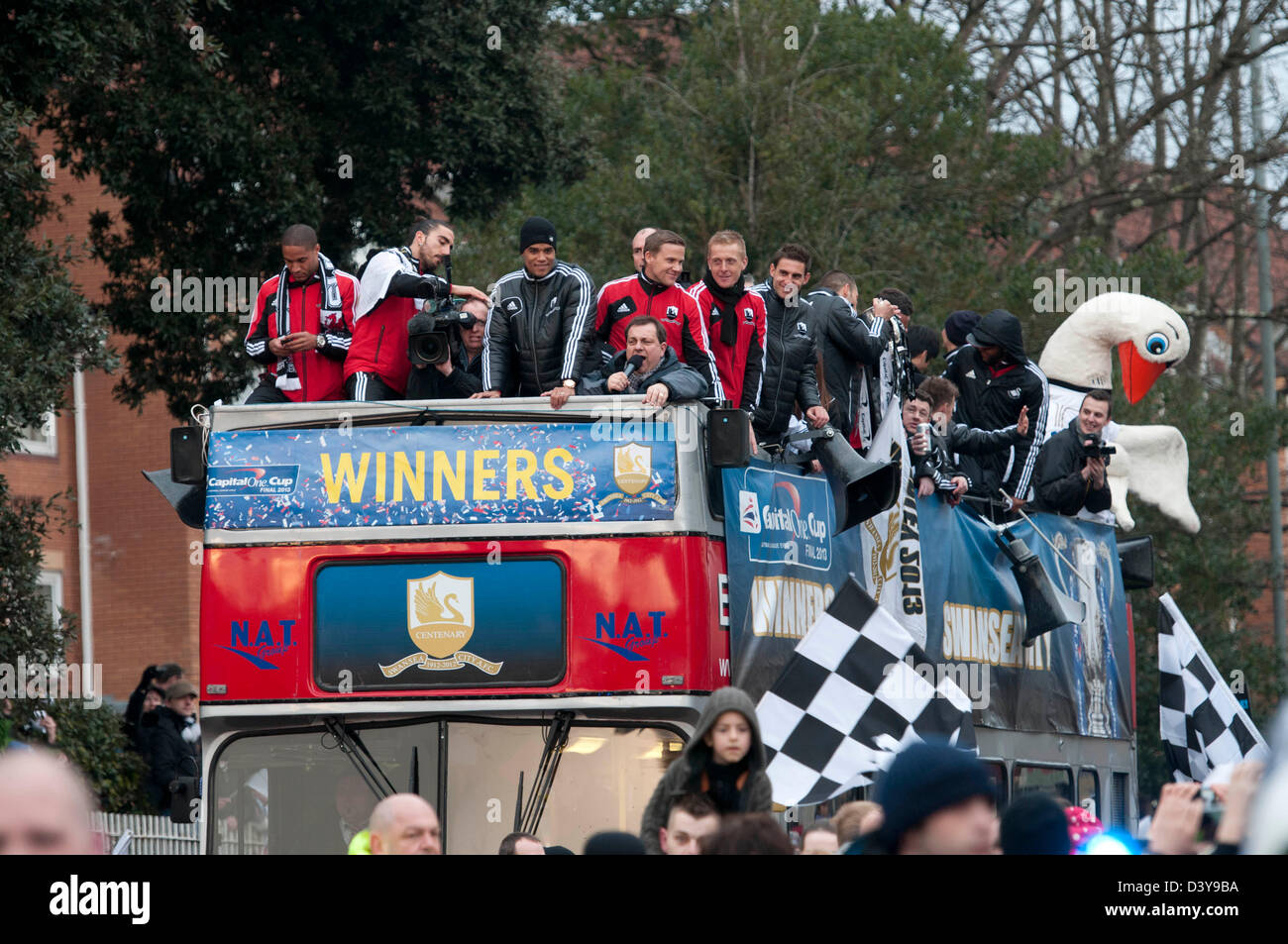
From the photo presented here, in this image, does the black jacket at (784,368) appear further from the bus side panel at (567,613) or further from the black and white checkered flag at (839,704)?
the bus side panel at (567,613)

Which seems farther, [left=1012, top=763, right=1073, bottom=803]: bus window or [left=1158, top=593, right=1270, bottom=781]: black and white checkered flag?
Answer: [left=1158, top=593, right=1270, bottom=781]: black and white checkered flag

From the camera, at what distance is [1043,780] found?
501 inches

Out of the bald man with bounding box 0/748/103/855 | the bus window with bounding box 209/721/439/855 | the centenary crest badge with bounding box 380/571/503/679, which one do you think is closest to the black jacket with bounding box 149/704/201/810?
the bus window with bounding box 209/721/439/855

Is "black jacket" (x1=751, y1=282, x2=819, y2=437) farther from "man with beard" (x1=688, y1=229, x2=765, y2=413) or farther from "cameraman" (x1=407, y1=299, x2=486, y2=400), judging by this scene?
"cameraman" (x1=407, y1=299, x2=486, y2=400)

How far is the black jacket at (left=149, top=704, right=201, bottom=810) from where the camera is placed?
14.3 metres

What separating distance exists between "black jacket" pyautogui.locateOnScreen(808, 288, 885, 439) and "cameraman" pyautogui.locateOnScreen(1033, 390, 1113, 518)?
2.63m

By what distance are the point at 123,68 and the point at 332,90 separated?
7.24ft

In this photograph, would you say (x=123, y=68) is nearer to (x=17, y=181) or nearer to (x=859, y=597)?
(x=17, y=181)

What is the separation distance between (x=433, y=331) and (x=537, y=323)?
0.53m

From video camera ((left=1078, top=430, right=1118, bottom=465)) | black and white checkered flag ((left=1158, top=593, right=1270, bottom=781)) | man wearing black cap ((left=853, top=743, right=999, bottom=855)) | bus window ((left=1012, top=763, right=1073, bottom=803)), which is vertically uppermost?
video camera ((left=1078, top=430, right=1118, bottom=465))

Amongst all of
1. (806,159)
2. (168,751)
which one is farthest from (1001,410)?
(806,159)

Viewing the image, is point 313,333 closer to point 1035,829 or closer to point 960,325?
A: point 960,325

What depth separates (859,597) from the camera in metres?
9.88
